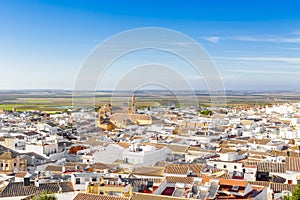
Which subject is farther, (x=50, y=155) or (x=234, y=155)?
(x=50, y=155)

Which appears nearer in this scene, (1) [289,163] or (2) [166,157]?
(1) [289,163]

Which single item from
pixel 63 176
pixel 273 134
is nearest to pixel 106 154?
pixel 63 176

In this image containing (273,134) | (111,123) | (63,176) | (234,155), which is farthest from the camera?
(111,123)

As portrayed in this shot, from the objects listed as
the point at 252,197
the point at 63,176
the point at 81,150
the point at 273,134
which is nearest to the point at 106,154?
the point at 81,150

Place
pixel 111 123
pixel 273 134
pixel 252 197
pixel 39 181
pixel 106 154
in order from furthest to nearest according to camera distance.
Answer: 1. pixel 111 123
2. pixel 273 134
3. pixel 106 154
4. pixel 39 181
5. pixel 252 197

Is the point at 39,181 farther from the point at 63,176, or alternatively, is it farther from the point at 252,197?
the point at 252,197

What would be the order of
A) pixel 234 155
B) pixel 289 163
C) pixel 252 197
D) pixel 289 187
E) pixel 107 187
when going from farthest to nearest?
pixel 234 155 < pixel 289 163 < pixel 289 187 < pixel 107 187 < pixel 252 197

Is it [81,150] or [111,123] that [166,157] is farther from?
[111,123]

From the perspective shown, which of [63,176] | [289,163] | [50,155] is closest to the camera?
[63,176]
